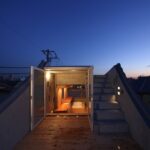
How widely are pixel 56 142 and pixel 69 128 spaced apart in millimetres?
1602

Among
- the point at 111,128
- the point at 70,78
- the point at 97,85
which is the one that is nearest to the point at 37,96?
the point at 111,128

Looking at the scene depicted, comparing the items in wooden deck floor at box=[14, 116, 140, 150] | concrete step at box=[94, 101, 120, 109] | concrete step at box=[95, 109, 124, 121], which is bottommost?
wooden deck floor at box=[14, 116, 140, 150]

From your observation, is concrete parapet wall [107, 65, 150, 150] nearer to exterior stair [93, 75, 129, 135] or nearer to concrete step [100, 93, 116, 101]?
exterior stair [93, 75, 129, 135]

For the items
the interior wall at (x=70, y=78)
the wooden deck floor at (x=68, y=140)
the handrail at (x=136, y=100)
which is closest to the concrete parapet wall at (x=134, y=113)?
the handrail at (x=136, y=100)

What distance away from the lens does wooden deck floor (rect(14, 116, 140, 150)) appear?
22.2ft

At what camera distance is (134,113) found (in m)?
7.52

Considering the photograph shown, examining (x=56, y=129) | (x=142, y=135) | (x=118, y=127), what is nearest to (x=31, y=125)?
(x=56, y=129)

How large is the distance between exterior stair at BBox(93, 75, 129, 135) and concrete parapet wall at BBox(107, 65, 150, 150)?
247 millimetres

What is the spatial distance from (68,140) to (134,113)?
6.41ft

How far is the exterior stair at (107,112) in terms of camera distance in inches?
326

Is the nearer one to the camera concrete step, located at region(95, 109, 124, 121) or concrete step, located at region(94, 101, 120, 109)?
concrete step, located at region(95, 109, 124, 121)

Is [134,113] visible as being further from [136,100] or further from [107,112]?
[107,112]

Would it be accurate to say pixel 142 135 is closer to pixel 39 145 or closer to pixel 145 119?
pixel 145 119

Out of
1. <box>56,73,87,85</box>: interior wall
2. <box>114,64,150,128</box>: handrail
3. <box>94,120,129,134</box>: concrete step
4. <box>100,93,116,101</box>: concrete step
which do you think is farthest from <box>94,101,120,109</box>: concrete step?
<box>56,73,87,85</box>: interior wall
